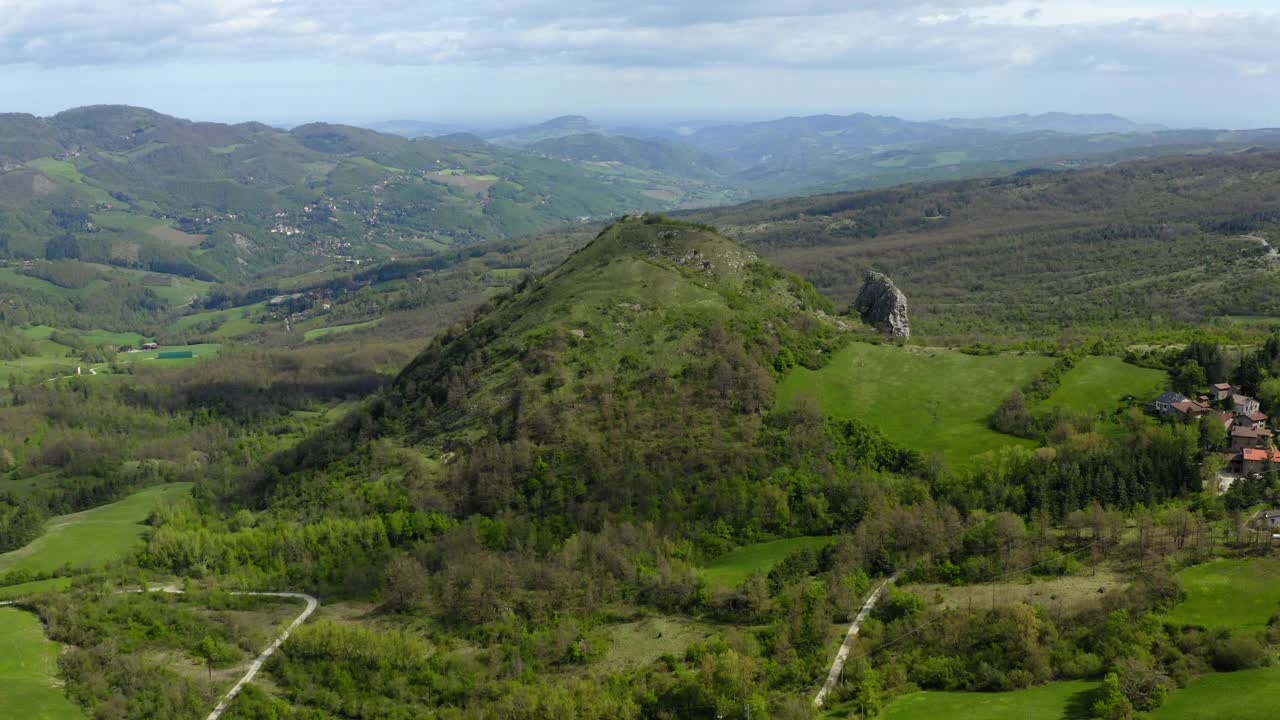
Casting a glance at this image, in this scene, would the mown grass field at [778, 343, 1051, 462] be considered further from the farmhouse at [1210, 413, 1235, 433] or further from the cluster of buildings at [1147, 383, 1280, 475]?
the farmhouse at [1210, 413, 1235, 433]

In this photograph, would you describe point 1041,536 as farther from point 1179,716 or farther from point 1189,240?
point 1189,240

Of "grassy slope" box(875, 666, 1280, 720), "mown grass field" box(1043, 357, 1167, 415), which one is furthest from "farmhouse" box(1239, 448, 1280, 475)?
"grassy slope" box(875, 666, 1280, 720)

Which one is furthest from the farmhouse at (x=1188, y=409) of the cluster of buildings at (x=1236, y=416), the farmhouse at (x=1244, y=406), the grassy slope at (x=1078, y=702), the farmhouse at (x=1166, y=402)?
the grassy slope at (x=1078, y=702)

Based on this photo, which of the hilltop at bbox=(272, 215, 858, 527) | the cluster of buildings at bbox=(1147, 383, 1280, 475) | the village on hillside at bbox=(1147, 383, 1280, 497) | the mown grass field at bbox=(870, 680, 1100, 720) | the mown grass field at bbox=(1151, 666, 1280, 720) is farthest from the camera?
the hilltop at bbox=(272, 215, 858, 527)

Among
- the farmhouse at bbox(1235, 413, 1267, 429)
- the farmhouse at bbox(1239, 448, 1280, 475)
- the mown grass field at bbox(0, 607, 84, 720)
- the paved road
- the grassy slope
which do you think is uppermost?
the farmhouse at bbox(1235, 413, 1267, 429)

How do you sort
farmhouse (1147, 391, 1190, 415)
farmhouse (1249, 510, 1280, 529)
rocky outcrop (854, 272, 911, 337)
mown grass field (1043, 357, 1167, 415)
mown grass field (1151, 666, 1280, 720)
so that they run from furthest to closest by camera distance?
1. rocky outcrop (854, 272, 911, 337)
2. mown grass field (1043, 357, 1167, 415)
3. farmhouse (1147, 391, 1190, 415)
4. farmhouse (1249, 510, 1280, 529)
5. mown grass field (1151, 666, 1280, 720)

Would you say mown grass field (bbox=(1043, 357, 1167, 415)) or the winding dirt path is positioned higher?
mown grass field (bbox=(1043, 357, 1167, 415))

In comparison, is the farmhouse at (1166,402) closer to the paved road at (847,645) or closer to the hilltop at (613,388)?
the hilltop at (613,388)
